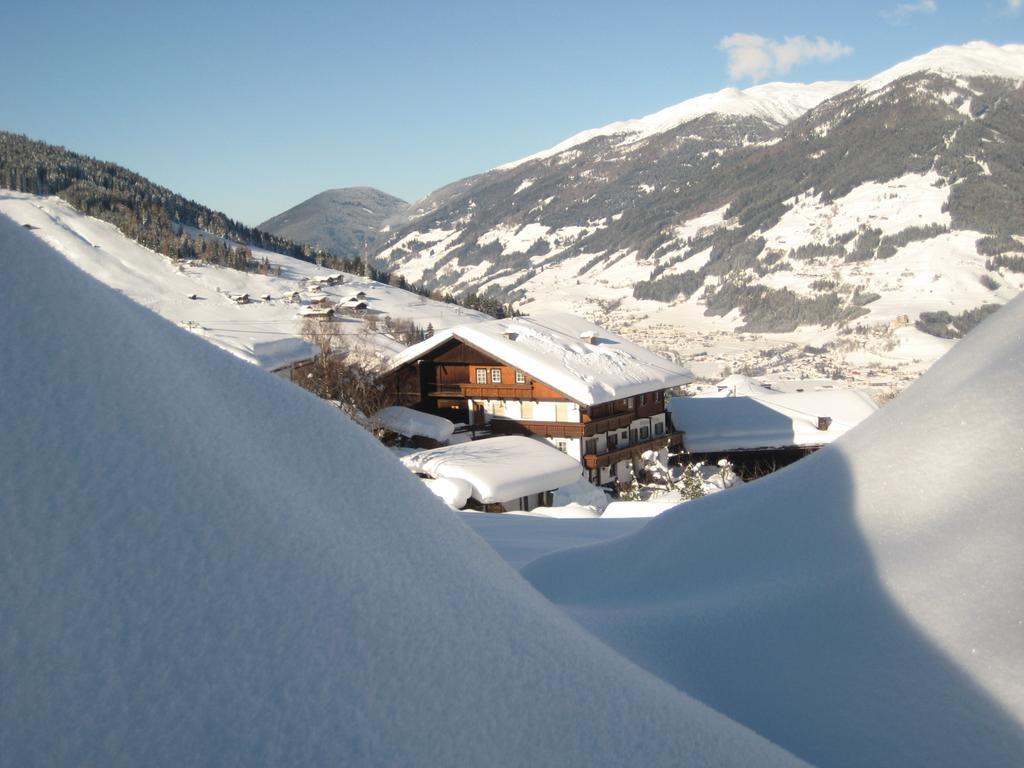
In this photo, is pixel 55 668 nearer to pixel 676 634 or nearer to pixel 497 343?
pixel 676 634

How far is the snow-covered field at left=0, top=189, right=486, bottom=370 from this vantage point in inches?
1074

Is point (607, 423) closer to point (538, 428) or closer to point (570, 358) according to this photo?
point (538, 428)

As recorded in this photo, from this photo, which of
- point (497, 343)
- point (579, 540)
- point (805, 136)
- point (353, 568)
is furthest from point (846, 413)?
point (805, 136)

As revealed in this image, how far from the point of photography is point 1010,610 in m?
2.59

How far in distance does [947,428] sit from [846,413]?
31.2 meters

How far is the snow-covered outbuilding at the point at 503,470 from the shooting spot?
1912 cm

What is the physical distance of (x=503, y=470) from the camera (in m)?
19.8

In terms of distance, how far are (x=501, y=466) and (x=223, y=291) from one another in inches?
781

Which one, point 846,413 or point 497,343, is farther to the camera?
point 846,413

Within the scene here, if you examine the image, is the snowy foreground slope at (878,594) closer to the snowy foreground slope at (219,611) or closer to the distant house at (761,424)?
the snowy foreground slope at (219,611)

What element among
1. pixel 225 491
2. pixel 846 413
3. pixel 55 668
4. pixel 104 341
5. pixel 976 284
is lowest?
pixel 846 413

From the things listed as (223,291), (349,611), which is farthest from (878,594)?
(223,291)

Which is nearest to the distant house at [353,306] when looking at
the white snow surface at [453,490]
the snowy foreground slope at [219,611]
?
the white snow surface at [453,490]

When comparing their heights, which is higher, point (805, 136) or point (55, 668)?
point (805, 136)
